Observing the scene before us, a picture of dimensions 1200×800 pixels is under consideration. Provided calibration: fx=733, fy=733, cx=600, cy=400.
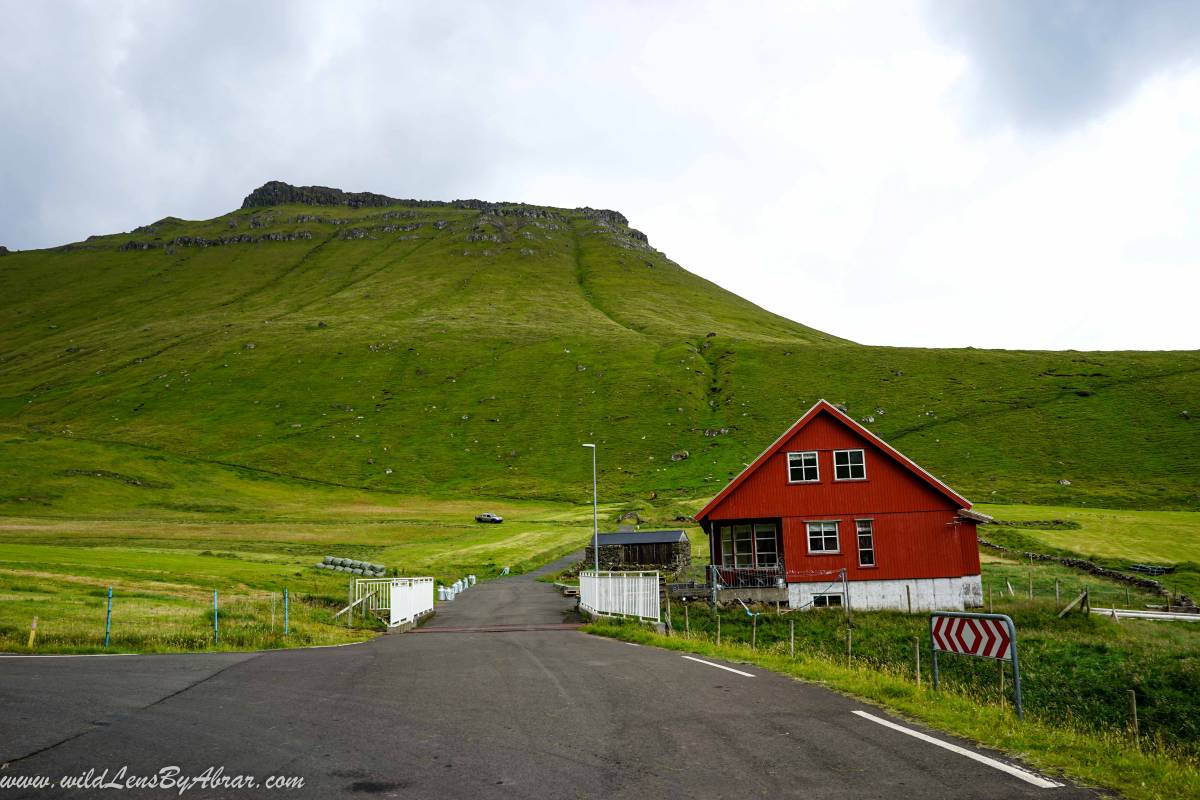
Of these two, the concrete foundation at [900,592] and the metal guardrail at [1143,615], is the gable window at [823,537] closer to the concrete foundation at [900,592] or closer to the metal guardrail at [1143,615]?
the concrete foundation at [900,592]

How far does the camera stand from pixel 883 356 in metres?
145

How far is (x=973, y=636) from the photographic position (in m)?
12.3

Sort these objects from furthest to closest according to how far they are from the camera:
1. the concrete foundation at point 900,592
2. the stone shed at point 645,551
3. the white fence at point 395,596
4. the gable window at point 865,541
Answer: the stone shed at point 645,551 < the gable window at point 865,541 < the concrete foundation at point 900,592 < the white fence at point 395,596

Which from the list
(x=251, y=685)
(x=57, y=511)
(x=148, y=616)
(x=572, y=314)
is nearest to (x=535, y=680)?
(x=251, y=685)

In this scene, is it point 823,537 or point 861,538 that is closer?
point 861,538

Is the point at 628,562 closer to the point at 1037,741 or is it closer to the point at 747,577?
the point at 747,577

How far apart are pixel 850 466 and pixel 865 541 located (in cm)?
388

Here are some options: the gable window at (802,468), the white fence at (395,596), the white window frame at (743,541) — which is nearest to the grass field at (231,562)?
the white fence at (395,596)

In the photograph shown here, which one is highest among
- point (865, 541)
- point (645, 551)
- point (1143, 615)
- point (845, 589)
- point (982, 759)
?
point (865, 541)

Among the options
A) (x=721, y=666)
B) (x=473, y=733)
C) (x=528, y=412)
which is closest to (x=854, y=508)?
(x=721, y=666)

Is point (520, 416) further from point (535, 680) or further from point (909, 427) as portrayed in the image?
point (535, 680)

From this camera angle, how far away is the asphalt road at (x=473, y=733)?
23.5 feet

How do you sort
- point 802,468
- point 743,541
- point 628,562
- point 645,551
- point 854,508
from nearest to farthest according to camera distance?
point 854,508, point 802,468, point 743,541, point 645,551, point 628,562

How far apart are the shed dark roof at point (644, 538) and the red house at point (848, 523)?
17.7 meters
